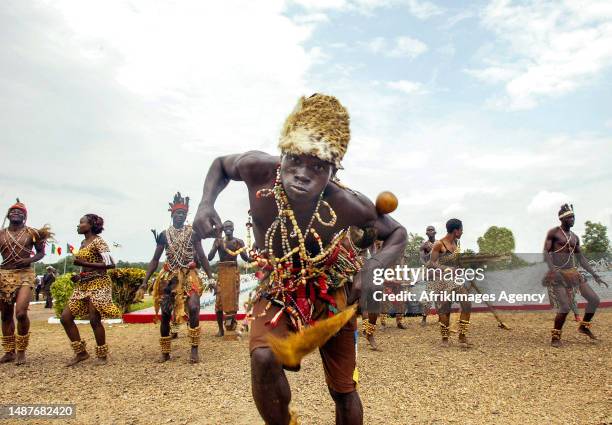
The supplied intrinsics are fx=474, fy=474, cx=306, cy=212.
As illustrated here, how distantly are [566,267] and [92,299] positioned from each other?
26.2 ft

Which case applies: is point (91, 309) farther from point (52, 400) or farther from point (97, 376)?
point (52, 400)

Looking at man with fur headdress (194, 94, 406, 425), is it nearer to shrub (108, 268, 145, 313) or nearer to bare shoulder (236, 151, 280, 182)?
bare shoulder (236, 151, 280, 182)

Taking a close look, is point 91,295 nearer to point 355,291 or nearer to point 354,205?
point 354,205

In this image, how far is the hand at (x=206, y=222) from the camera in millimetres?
2836

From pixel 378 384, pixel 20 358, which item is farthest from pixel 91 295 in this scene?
pixel 378 384

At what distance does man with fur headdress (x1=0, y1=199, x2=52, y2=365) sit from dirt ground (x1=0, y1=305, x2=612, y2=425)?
391 mm

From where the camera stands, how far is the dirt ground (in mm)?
4516

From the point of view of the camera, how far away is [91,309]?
6.96 m

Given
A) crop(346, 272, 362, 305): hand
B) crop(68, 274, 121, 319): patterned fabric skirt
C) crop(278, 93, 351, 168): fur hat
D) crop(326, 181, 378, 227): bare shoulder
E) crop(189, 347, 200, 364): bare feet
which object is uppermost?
crop(278, 93, 351, 168): fur hat

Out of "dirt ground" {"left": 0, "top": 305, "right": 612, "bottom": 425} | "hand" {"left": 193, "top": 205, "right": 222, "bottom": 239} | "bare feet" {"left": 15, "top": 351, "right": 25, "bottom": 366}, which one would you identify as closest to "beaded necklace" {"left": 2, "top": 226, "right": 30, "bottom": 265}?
"bare feet" {"left": 15, "top": 351, "right": 25, "bottom": 366}

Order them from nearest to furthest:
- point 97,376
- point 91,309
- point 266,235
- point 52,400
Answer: point 266,235, point 52,400, point 97,376, point 91,309

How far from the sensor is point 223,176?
3.20 metres

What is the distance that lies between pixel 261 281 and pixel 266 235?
31cm

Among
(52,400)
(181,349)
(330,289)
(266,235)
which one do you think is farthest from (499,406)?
(181,349)
